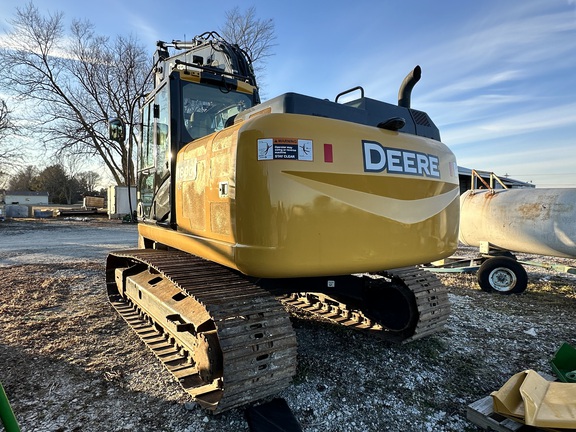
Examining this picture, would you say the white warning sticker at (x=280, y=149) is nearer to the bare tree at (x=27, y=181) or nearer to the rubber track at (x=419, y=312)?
the rubber track at (x=419, y=312)

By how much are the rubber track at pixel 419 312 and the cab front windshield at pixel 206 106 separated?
2.42m

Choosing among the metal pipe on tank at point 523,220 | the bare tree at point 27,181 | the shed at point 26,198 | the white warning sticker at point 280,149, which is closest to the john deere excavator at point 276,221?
the white warning sticker at point 280,149

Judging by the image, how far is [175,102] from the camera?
3592 millimetres

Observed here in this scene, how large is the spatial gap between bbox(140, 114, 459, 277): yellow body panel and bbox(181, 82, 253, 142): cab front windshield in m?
0.92

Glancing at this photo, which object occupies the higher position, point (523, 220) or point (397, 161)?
point (397, 161)

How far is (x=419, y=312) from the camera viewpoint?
357 centimetres

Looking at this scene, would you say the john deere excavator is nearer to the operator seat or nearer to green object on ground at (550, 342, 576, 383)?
the operator seat

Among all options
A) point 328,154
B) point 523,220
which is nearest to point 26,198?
point 523,220

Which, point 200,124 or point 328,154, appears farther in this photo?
point 200,124

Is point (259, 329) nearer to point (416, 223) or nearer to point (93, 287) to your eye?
point (416, 223)

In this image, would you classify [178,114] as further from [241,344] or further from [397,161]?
[241,344]

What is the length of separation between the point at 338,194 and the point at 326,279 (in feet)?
3.81

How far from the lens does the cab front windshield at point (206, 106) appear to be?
3664 millimetres

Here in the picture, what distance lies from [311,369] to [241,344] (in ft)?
4.03
